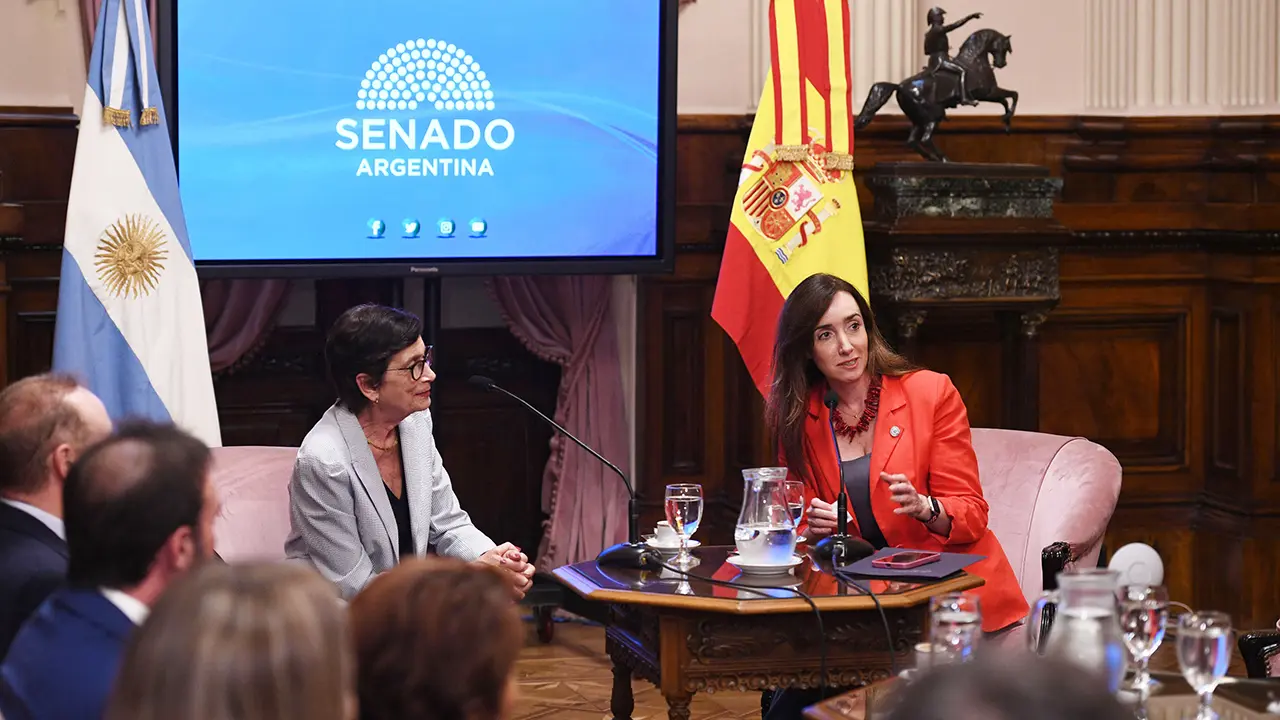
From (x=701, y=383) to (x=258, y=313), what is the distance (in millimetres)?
1581

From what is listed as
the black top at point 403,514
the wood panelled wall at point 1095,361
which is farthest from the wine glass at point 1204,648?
the wood panelled wall at point 1095,361

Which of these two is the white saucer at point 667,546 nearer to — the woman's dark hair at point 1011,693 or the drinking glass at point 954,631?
the drinking glass at point 954,631

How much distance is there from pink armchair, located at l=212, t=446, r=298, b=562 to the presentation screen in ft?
3.70

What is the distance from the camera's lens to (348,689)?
4.93 feet

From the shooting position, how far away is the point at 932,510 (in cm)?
360

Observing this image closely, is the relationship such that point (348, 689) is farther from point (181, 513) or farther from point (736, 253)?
point (736, 253)

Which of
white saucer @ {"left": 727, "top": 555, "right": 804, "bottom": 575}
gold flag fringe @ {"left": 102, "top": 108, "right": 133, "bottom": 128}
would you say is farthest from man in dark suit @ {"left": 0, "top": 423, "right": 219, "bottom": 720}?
gold flag fringe @ {"left": 102, "top": 108, "right": 133, "bottom": 128}

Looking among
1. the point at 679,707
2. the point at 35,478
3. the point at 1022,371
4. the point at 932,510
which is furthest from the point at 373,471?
the point at 1022,371

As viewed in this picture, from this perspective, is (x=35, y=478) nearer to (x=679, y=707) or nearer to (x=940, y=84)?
(x=679, y=707)

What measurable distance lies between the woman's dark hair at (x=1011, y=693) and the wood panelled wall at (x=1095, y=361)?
453 cm

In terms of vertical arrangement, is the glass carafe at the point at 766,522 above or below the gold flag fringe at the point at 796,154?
below

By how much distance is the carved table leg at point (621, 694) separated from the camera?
11.9 feet

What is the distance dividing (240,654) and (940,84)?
426 centimetres

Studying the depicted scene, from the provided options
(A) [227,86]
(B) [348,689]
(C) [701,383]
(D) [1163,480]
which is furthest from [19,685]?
(D) [1163,480]
